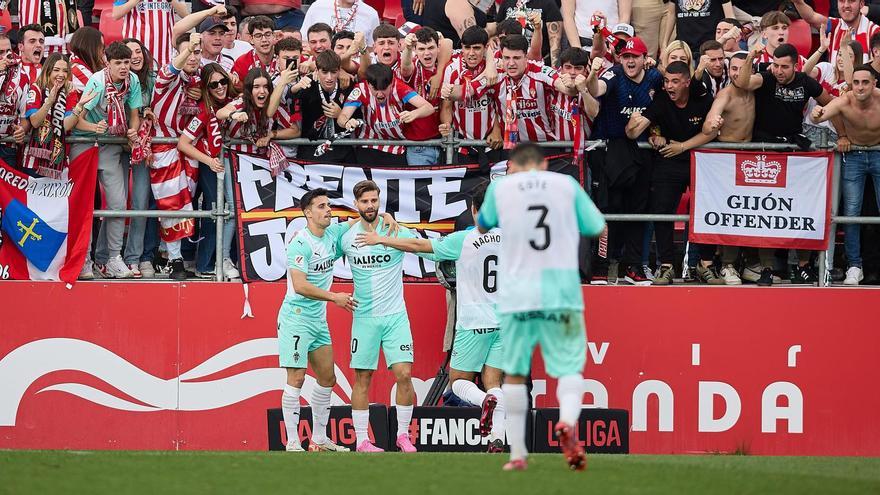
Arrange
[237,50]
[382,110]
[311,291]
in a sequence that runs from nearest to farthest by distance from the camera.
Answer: [311,291] < [382,110] < [237,50]

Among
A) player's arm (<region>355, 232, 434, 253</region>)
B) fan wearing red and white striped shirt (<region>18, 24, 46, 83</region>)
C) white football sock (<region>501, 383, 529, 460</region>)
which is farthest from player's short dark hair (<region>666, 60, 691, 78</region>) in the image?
fan wearing red and white striped shirt (<region>18, 24, 46, 83</region>)

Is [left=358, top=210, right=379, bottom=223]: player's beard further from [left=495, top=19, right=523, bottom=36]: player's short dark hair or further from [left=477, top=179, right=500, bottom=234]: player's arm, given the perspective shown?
[left=477, top=179, right=500, bottom=234]: player's arm

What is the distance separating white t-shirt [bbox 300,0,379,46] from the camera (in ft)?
51.9

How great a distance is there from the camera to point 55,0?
16062 mm

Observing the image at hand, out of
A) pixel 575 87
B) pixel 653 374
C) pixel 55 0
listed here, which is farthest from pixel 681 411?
pixel 55 0

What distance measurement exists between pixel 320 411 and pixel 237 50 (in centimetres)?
478

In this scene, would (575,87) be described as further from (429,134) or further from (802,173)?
(802,173)

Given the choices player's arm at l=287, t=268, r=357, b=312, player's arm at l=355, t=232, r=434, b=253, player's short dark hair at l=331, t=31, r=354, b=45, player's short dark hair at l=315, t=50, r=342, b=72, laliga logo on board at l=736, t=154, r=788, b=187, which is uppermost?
player's short dark hair at l=331, t=31, r=354, b=45

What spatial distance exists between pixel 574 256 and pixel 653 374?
18.0 feet

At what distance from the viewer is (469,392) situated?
12977 millimetres

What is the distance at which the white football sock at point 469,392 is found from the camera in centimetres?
1282

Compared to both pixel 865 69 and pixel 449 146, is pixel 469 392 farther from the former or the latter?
pixel 865 69

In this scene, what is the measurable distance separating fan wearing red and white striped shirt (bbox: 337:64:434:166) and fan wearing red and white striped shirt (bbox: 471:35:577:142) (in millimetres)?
737

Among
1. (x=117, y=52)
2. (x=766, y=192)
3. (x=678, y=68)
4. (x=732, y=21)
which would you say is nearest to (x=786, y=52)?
(x=678, y=68)
